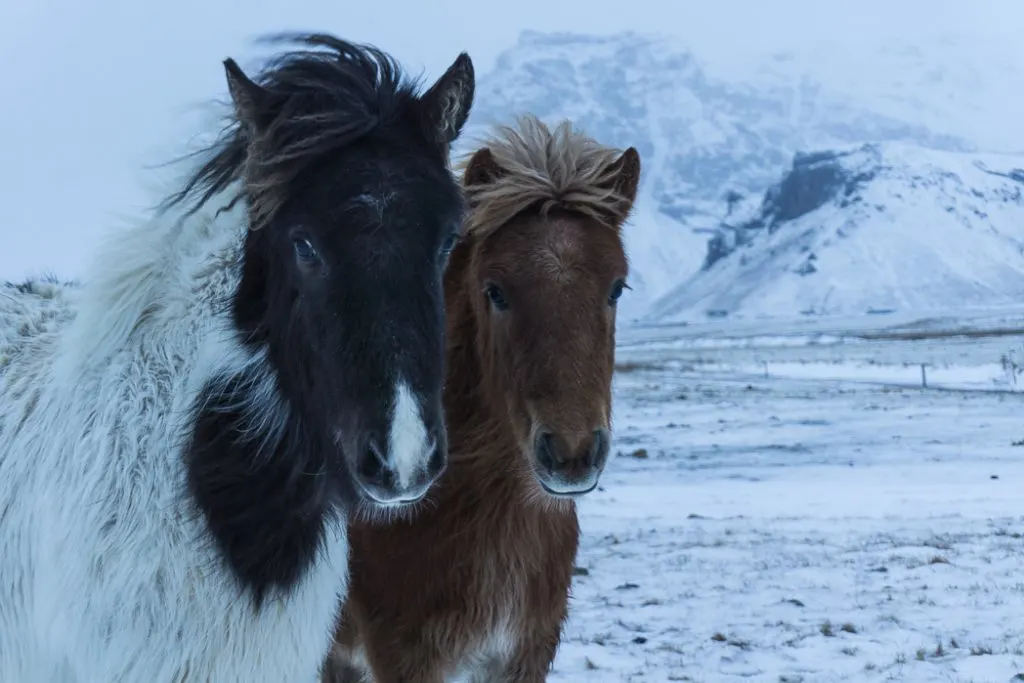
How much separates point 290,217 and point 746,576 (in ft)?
20.6

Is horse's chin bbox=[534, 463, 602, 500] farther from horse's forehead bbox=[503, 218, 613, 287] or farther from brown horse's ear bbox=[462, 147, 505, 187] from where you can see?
brown horse's ear bbox=[462, 147, 505, 187]

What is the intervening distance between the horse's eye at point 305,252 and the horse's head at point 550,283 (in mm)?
1144

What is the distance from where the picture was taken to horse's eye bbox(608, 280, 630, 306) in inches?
155

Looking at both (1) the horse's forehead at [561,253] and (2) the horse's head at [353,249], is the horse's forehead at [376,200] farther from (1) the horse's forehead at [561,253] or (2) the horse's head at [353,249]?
(1) the horse's forehead at [561,253]

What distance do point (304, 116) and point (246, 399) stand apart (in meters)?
0.91

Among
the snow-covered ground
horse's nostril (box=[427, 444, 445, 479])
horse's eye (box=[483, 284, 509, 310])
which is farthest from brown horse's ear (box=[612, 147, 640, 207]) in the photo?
the snow-covered ground

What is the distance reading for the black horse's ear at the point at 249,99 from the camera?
2857mm

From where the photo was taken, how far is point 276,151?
2.91 meters

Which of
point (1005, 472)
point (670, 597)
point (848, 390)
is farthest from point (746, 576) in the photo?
point (848, 390)

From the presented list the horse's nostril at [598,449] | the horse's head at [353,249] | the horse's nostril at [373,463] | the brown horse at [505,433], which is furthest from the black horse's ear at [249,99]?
the horse's nostril at [598,449]

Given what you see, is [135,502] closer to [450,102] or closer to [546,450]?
[546,450]

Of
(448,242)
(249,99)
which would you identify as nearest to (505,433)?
(448,242)

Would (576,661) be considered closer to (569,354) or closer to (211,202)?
(569,354)

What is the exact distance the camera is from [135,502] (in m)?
2.80
